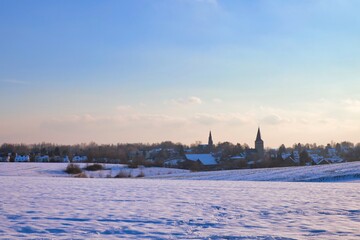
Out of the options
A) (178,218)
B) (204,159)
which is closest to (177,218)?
(178,218)

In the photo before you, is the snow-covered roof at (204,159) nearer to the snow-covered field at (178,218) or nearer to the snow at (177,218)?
the snow-covered field at (178,218)

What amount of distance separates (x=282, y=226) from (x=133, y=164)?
89229mm

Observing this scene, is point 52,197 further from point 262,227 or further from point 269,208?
point 262,227

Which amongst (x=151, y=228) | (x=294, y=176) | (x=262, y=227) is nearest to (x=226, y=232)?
(x=262, y=227)

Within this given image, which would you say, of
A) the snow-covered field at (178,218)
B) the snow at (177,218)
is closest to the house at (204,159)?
the snow-covered field at (178,218)

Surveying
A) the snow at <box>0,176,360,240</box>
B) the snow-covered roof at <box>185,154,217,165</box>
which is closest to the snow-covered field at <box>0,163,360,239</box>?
the snow at <box>0,176,360,240</box>

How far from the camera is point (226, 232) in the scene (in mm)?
10453

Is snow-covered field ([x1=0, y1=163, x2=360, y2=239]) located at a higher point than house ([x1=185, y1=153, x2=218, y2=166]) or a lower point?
lower

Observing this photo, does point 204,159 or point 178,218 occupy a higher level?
point 204,159

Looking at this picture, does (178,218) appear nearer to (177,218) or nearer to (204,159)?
(177,218)

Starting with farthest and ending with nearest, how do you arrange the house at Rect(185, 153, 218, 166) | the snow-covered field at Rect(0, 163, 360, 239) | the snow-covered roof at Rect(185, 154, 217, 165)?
the snow-covered roof at Rect(185, 154, 217, 165) → the house at Rect(185, 153, 218, 166) → the snow-covered field at Rect(0, 163, 360, 239)

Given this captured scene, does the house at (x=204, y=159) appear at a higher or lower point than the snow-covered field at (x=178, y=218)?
higher

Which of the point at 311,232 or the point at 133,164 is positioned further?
the point at 133,164

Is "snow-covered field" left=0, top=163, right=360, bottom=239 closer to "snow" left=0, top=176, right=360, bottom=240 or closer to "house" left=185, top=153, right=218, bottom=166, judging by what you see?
"snow" left=0, top=176, right=360, bottom=240
